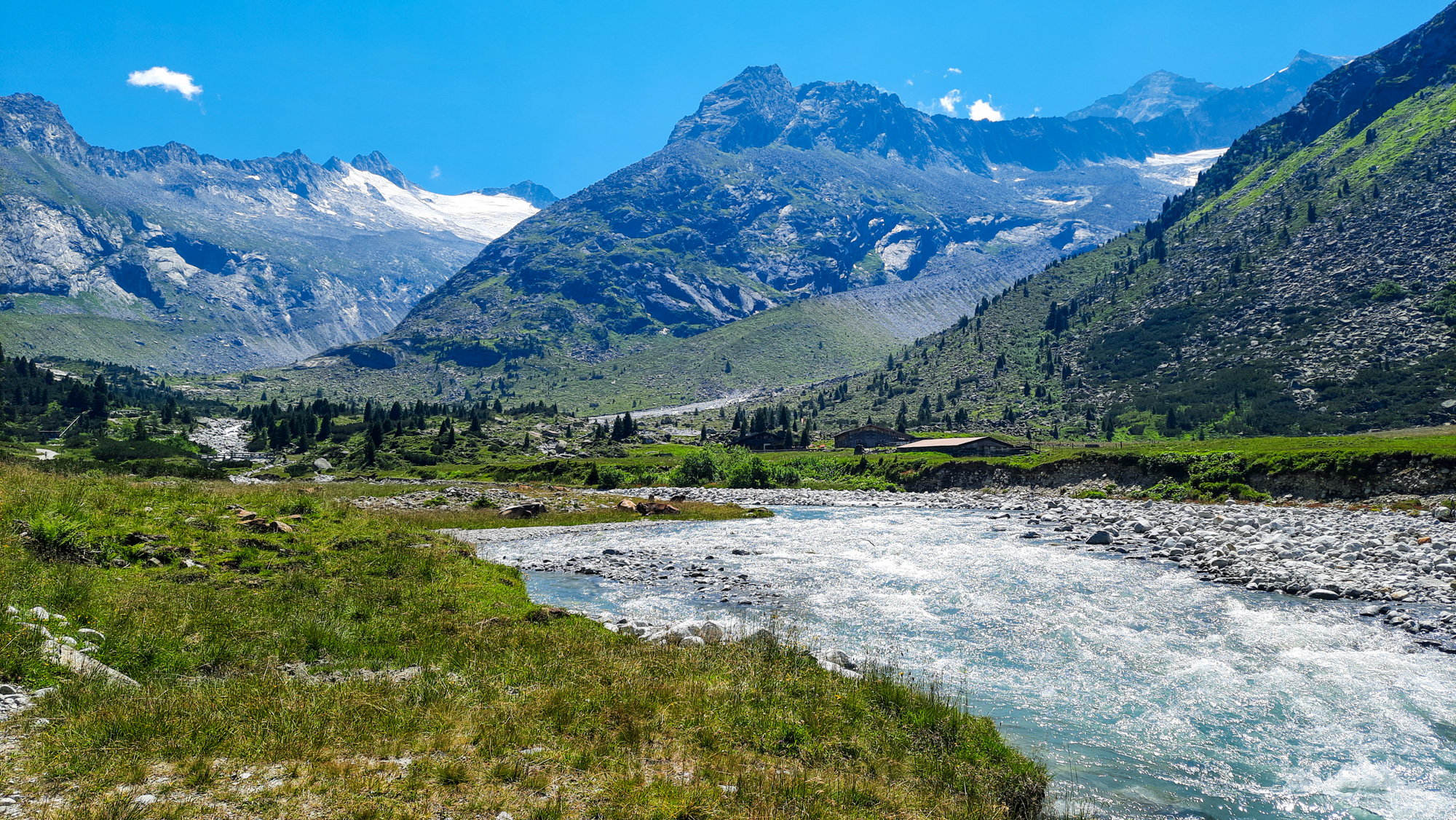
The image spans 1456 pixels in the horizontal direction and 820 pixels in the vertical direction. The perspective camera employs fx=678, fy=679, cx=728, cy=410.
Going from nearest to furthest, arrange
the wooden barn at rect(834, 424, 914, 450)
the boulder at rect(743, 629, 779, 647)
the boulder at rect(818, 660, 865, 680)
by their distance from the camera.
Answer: the boulder at rect(818, 660, 865, 680) → the boulder at rect(743, 629, 779, 647) → the wooden barn at rect(834, 424, 914, 450)

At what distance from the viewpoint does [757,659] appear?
Result: 14531mm

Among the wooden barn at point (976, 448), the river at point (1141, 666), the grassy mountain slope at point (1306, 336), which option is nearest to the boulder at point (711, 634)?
the river at point (1141, 666)

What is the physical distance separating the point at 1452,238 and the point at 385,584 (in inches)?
8504

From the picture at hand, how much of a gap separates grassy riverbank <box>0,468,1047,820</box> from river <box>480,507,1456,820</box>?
3.25m

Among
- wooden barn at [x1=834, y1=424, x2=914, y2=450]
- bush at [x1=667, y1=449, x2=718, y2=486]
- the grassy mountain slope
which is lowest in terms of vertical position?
bush at [x1=667, y1=449, x2=718, y2=486]

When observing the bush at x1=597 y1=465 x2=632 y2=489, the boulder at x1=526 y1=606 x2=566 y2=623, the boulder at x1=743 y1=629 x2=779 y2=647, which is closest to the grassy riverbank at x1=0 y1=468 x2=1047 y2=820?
the boulder at x1=526 y1=606 x2=566 y2=623

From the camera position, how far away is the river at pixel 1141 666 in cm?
1223

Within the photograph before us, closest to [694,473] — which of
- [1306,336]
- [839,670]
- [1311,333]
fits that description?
[839,670]

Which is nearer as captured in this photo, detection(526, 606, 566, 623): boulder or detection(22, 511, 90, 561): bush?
detection(22, 511, 90, 561): bush

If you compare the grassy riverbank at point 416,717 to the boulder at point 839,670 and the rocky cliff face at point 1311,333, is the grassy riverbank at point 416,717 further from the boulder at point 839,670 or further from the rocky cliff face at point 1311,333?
the rocky cliff face at point 1311,333

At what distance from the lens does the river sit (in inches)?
481

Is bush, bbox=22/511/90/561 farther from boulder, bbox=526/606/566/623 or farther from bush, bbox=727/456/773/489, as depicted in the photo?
bush, bbox=727/456/773/489

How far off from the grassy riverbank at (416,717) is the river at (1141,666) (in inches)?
128

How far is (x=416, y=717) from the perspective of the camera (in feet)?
32.9
